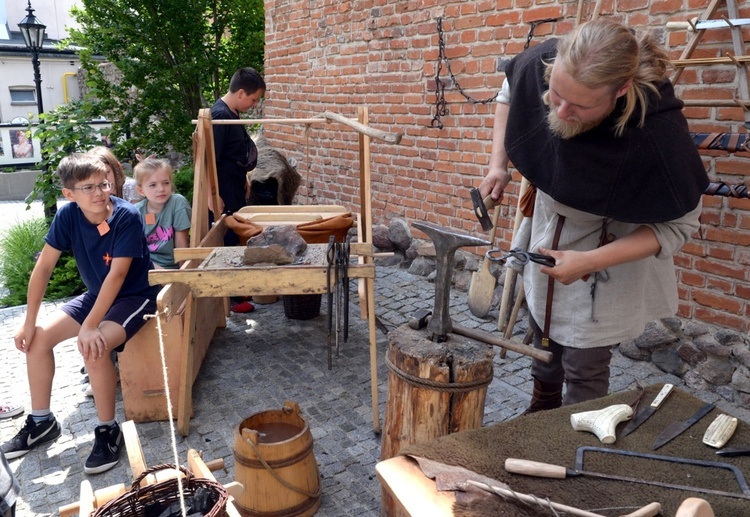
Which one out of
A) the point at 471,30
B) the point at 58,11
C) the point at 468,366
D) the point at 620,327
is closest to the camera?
the point at 468,366

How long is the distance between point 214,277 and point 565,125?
71.9 inches

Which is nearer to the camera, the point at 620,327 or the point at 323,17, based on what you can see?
the point at 620,327

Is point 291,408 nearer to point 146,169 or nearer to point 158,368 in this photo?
point 158,368

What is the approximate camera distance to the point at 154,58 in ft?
27.1

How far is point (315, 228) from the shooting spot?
3992 millimetres

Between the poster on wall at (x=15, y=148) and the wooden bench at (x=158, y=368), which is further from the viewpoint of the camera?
the poster on wall at (x=15, y=148)

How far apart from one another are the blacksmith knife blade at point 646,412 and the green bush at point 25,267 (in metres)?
5.61

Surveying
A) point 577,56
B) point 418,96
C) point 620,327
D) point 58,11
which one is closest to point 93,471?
point 620,327

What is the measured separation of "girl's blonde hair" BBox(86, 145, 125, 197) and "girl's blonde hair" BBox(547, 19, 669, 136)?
2.49 m

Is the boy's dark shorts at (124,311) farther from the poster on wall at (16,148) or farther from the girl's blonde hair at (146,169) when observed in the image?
the poster on wall at (16,148)

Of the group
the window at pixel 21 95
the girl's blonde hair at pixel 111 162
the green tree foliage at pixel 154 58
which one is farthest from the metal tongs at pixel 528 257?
the window at pixel 21 95

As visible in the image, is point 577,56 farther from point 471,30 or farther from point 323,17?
point 323,17

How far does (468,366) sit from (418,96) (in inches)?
157

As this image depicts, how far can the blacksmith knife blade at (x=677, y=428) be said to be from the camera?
5.35 ft
